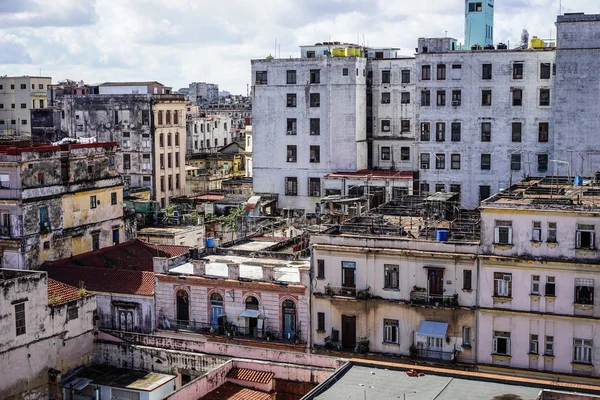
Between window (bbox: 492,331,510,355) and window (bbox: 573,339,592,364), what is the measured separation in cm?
380

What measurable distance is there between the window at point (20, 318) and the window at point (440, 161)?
4821 centimetres

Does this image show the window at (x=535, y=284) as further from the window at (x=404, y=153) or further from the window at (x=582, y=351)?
the window at (x=404, y=153)

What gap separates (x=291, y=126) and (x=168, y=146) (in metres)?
20.8

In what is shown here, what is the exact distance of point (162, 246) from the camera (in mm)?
76188

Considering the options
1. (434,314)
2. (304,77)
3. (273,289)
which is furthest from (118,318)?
(304,77)

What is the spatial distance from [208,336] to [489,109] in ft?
133

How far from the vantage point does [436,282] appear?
54.3 meters

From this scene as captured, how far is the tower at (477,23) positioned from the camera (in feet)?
322

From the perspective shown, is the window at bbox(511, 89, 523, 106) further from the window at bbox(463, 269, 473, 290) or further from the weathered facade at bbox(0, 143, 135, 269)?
the weathered facade at bbox(0, 143, 135, 269)

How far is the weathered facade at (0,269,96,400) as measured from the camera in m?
50.8

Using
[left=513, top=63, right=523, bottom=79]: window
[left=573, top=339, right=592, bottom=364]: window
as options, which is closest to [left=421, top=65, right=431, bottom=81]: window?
[left=513, top=63, right=523, bottom=79]: window

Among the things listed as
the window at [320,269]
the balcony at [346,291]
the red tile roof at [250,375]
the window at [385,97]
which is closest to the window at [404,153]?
the window at [385,97]

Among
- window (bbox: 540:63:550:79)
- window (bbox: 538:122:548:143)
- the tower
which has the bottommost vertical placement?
window (bbox: 538:122:548:143)

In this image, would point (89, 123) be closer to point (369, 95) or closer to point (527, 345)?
point (369, 95)
